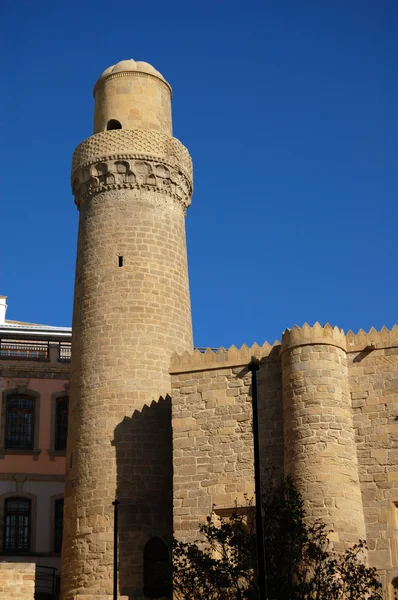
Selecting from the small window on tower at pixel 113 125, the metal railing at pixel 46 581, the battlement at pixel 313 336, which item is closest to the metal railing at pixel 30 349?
the metal railing at pixel 46 581

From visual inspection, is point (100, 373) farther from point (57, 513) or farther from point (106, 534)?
point (57, 513)

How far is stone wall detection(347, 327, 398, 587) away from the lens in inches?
961

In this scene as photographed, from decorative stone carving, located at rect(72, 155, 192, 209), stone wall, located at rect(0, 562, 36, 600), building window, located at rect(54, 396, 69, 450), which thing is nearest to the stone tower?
stone wall, located at rect(0, 562, 36, 600)

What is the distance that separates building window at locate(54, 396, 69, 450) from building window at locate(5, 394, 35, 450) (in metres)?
0.83

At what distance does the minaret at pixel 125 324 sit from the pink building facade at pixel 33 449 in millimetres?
7467

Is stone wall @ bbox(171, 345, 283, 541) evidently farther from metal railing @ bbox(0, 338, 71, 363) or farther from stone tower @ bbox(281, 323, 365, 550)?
metal railing @ bbox(0, 338, 71, 363)

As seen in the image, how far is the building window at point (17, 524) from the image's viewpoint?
35.8 meters

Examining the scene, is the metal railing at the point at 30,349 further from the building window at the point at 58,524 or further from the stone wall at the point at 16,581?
the stone wall at the point at 16,581

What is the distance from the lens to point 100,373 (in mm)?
29156

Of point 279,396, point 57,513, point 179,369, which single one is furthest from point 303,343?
point 57,513

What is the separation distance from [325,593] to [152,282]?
36.6 ft

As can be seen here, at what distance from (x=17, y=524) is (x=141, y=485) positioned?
965 centimetres

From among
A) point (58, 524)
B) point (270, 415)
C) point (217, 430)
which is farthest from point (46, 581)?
point (270, 415)

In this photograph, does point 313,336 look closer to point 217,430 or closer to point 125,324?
point 217,430
